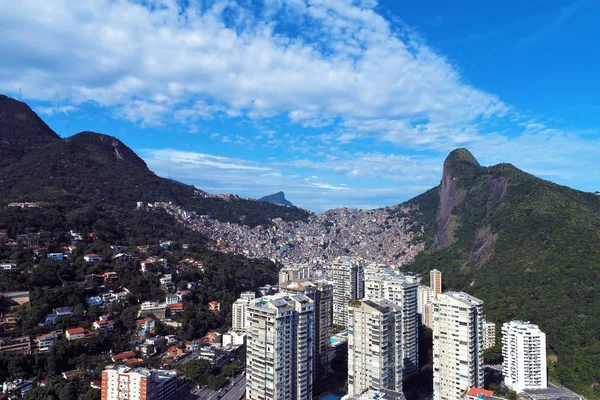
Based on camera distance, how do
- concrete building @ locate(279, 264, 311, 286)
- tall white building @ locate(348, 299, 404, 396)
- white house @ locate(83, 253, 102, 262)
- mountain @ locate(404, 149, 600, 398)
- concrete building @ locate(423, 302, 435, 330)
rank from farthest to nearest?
1. concrete building @ locate(279, 264, 311, 286)
2. white house @ locate(83, 253, 102, 262)
3. concrete building @ locate(423, 302, 435, 330)
4. mountain @ locate(404, 149, 600, 398)
5. tall white building @ locate(348, 299, 404, 396)

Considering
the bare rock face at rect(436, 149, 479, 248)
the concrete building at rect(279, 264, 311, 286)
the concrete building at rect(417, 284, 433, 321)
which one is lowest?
the concrete building at rect(417, 284, 433, 321)

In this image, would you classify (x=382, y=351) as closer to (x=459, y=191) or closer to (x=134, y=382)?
(x=134, y=382)

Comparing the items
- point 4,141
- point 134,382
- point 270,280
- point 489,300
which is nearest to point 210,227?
point 270,280

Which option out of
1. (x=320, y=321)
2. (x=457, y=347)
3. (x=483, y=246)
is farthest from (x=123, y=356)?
(x=483, y=246)

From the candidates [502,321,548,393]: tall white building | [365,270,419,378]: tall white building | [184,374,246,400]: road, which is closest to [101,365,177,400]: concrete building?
[184,374,246,400]: road

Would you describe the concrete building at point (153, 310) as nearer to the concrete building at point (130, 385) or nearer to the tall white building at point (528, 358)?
the concrete building at point (130, 385)

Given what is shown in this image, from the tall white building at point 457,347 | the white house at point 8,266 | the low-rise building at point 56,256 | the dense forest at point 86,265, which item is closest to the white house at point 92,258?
the dense forest at point 86,265

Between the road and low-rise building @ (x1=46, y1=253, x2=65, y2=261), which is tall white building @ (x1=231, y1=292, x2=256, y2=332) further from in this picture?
low-rise building @ (x1=46, y1=253, x2=65, y2=261)
